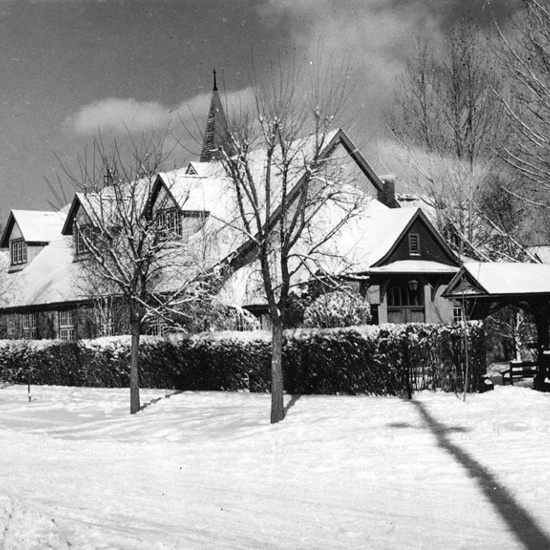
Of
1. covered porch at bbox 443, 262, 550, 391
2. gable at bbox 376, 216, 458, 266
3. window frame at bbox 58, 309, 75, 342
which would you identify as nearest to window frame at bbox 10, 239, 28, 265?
window frame at bbox 58, 309, 75, 342

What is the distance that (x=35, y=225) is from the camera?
155ft

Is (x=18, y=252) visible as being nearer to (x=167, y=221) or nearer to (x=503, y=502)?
(x=167, y=221)

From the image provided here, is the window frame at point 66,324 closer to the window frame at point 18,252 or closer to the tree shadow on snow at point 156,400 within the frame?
the window frame at point 18,252

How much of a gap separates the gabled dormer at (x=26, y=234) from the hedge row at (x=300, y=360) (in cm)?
1681

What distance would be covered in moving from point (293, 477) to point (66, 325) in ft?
97.7

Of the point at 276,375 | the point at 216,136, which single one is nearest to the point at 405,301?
the point at 216,136

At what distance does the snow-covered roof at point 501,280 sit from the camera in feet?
68.4

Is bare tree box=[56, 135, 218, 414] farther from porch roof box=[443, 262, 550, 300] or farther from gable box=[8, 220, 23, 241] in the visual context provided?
gable box=[8, 220, 23, 241]

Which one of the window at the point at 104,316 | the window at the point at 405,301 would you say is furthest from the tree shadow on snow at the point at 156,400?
the window at the point at 405,301

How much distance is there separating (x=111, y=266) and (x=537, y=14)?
48.4ft

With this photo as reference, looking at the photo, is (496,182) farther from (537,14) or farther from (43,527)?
(43,527)

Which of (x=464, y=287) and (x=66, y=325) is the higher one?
(x=464, y=287)

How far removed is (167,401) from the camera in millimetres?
22391

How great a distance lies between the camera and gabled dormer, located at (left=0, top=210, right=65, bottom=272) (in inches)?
1817
